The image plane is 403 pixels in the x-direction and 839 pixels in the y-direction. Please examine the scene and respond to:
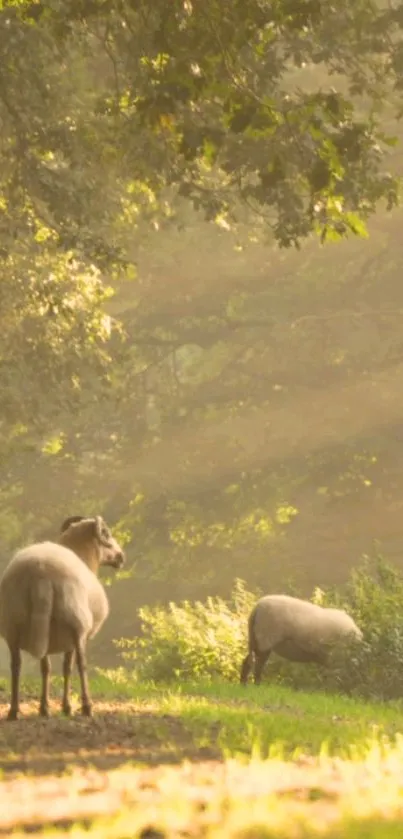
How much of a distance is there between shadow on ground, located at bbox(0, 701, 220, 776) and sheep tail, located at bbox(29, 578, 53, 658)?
592 millimetres

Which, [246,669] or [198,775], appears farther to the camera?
[246,669]

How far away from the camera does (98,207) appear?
22.7 meters

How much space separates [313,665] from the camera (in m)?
19.1

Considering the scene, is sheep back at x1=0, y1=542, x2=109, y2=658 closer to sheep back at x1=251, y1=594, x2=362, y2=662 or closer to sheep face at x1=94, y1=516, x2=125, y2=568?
sheep face at x1=94, y1=516, x2=125, y2=568

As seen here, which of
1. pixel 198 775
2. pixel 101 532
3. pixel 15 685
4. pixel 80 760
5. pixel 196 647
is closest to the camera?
pixel 198 775

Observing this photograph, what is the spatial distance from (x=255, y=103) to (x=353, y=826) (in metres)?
6.17

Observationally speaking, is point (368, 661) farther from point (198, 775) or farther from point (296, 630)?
point (198, 775)

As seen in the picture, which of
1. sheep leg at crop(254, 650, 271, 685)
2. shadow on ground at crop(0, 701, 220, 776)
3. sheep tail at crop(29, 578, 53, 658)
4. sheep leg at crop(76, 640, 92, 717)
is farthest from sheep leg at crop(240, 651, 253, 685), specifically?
sheep tail at crop(29, 578, 53, 658)

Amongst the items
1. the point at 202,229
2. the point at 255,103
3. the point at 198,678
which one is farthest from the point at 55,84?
the point at 202,229

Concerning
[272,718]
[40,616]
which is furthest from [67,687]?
[272,718]

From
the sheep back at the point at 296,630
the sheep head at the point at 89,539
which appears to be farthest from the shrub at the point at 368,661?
the sheep head at the point at 89,539

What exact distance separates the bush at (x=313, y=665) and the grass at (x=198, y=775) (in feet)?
17.3

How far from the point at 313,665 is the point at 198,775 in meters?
12.9

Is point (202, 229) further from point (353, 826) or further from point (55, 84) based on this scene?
point (353, 826)
